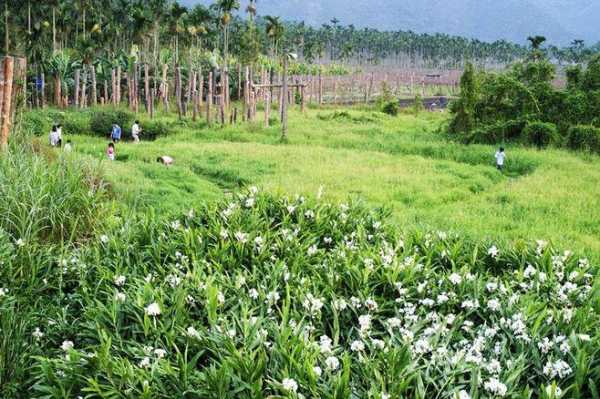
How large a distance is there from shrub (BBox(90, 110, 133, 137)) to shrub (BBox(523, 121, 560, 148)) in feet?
55.4

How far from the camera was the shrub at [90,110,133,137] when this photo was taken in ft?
93.5

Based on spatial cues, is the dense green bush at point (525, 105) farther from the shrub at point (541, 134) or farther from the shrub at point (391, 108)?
the shrub at point (391, 108)

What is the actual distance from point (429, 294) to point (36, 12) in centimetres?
4412

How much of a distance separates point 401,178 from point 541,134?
10.2 m

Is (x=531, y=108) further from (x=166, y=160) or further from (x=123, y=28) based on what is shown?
(x=123, y=28)

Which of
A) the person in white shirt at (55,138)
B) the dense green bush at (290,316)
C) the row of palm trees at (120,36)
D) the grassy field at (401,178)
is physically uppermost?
the row of palm trees at (120,36)

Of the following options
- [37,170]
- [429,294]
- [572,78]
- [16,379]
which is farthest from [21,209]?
[572,78]

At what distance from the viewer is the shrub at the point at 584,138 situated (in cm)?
2316

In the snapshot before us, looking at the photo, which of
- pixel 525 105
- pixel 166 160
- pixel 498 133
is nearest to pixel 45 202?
pixel 166 160

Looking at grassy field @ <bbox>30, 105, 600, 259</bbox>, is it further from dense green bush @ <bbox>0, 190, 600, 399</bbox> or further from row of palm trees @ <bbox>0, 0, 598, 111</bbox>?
row of palm trees @ <bbox>0, 0, 598, 111</bbox>

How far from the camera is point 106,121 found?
28422mm

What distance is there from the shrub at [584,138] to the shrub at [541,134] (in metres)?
0.56

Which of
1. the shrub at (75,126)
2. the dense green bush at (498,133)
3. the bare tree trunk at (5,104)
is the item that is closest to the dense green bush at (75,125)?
the shrub at (75,126)

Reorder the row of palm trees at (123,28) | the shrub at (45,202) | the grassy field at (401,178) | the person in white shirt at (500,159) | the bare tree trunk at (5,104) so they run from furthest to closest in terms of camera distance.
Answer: the row of palm trees at (123,28), the person in white shirt at (500,159), the grassy field at (401,178), the bare tree trunk at (5,104), the shrub at (45,202)
